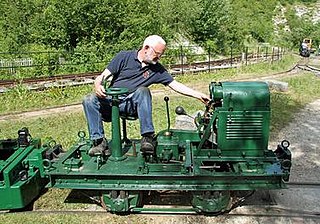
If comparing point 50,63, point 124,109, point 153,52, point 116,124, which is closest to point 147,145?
point 116,124

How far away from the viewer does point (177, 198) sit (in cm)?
444

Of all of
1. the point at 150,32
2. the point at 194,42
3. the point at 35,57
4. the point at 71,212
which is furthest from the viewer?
the point at 194,42

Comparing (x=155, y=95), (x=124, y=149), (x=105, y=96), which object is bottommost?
(x=155, y=95)


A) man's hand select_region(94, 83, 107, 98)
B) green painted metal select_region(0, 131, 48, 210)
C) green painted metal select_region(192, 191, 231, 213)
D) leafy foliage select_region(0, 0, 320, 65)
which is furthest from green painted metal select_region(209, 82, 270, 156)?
leafy foliage select_region(0, 0, 320, 65)

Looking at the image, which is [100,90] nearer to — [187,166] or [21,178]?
[187,166]

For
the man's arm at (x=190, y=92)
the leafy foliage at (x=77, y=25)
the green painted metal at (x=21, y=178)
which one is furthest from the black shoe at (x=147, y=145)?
the leafy foliage at (x=77, y=25)

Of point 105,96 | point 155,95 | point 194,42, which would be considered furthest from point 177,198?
point 194,42

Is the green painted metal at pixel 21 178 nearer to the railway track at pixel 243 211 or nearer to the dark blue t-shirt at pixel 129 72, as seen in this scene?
the railway track at pixel 243 211

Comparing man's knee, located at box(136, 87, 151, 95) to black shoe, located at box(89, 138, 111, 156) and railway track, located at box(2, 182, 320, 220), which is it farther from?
railway track, located at box(2, 182, 320, 220)

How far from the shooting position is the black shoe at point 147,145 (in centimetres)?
390

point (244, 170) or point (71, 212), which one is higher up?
point (244, 170)

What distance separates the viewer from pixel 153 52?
402 centimetres

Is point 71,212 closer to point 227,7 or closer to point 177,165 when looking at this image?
point 177,165

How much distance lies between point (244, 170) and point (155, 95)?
7.73 meters
